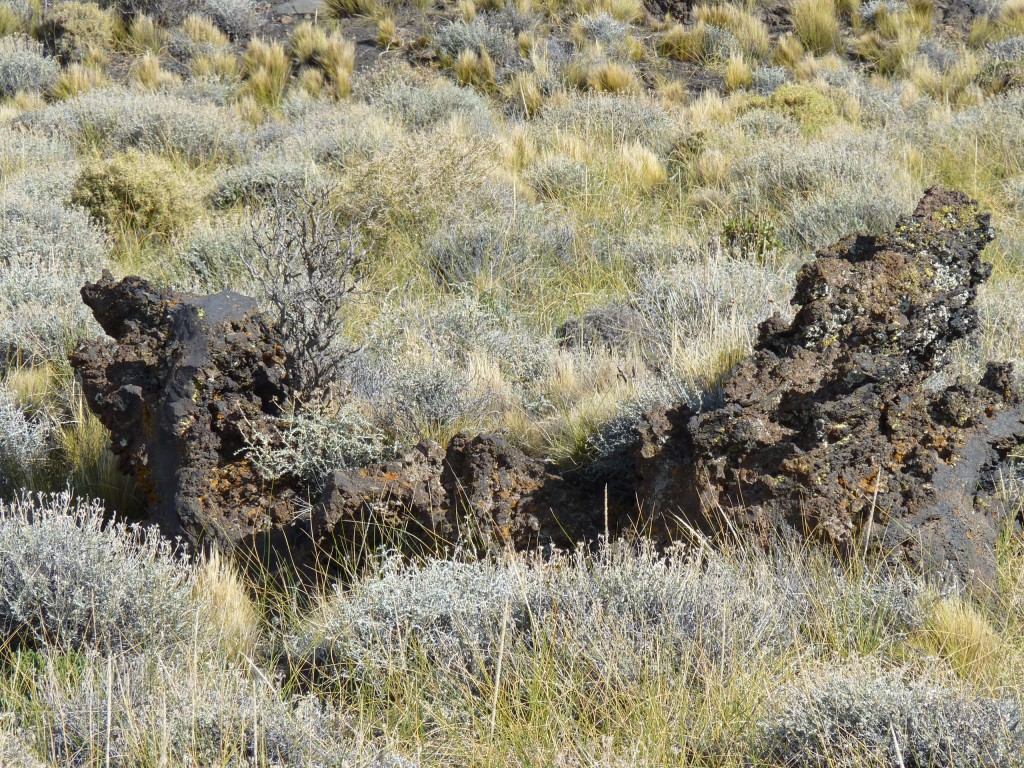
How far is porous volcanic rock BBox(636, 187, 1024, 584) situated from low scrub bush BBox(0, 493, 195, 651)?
1.53m

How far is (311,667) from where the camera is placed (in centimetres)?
264

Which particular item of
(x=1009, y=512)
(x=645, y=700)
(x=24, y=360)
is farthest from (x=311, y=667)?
(x=24, y=360)

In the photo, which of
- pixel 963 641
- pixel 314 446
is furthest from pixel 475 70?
pixel 963 641

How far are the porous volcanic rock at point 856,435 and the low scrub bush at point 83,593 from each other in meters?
1.53

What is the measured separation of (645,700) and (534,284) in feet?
12.2

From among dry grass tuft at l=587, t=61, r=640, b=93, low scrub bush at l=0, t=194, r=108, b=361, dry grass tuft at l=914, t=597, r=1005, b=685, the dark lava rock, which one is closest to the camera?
dry grass tuft at l=914, t=597, r=1005, b=685

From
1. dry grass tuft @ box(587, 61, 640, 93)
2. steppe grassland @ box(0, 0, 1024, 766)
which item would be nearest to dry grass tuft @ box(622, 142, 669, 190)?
steppe grassland @ box(0, 0, 1024, 766)

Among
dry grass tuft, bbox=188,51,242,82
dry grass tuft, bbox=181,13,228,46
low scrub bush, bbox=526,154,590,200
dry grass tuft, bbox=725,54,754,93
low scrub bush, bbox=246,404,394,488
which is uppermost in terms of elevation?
dry grass tuft, bbox=181,13,228,46

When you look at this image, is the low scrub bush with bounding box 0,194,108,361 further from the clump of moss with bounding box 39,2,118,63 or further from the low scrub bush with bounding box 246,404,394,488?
the clump of moss with bounding box 39,2,118,63

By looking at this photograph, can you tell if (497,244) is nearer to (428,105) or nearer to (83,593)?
(83,593)

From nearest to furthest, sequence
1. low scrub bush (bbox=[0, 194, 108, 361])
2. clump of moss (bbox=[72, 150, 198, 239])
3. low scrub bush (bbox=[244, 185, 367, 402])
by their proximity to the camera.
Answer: low scrub bush (bbox=[244, 185, 367, 402]), low scrub bush (bbox=[0, 194, 108, 361]), clump of moss (bbox=[72, 150, 198, 239])

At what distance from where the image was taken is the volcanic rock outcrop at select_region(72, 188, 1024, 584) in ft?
9.06

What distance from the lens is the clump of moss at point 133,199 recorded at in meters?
6.70

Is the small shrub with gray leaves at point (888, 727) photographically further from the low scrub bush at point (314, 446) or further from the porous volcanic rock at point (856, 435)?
the low scrub bush at point (314, 446)
